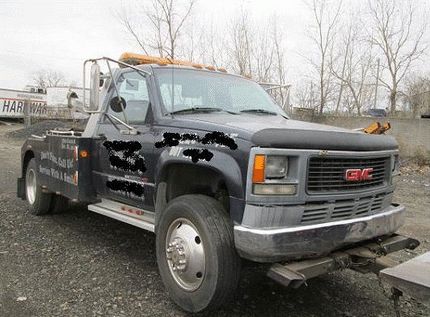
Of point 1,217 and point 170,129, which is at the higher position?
point 170,129

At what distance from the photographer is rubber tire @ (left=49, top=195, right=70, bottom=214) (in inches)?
282

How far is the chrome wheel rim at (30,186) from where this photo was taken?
737 centimetres

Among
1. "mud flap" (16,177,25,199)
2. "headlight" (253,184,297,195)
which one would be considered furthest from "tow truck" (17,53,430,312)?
"mud flap" (16,177,25,199)

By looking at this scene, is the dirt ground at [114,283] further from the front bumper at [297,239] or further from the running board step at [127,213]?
the front bumper at [297,239]

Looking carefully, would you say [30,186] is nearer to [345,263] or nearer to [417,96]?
[345,263]

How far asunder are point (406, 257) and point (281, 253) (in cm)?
286

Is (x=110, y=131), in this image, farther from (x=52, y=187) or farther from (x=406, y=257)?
(x=406, y=257)

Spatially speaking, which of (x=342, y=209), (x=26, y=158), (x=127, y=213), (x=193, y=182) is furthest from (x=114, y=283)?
(x=26, y=158)

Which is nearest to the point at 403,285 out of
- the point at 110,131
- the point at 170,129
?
the point at 170,129

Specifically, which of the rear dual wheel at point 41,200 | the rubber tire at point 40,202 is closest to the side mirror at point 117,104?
the rear dual wheel at point 41,200

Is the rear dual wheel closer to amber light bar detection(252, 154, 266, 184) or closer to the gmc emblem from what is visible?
amber light bar detection(252, 154, 266, 184)

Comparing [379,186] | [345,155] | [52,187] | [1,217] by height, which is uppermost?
[345,155]

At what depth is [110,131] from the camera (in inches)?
206

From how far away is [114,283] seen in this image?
448 centimetres
